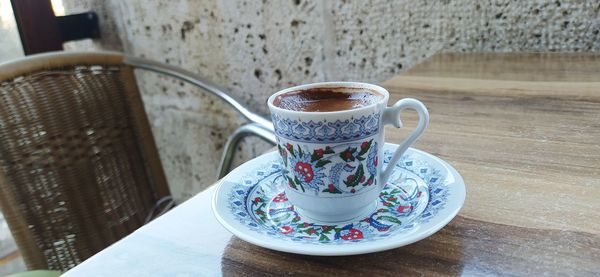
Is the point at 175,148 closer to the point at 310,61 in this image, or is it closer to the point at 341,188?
the point at 310,61

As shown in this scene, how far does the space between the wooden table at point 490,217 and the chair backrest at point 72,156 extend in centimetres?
57

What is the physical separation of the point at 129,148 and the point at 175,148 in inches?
26.2

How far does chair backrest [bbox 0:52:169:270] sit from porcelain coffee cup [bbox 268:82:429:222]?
0.67 m

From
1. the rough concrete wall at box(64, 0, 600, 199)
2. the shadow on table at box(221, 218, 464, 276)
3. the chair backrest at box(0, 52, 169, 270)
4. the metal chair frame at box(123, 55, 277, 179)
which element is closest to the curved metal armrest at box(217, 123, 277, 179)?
the metal chair frame at box(123, 55, 277, 179)

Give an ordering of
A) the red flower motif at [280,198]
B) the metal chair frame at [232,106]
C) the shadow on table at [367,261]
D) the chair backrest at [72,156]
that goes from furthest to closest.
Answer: the metal chair frame at [232,106] → the chair backrest at [72,156] → the red flower motif at [280,198] → the shadow on table at [367,261]

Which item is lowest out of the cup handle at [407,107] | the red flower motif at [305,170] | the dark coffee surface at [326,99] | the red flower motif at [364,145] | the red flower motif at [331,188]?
the red flower motif at [331,188]

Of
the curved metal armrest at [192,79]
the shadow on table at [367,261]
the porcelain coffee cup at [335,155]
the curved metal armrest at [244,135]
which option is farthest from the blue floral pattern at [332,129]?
the curved metal armrest at [192,79]

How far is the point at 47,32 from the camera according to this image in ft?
5.39

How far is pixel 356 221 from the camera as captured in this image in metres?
0.45

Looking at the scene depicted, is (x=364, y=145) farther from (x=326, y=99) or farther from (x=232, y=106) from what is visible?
(x=232, y=106)

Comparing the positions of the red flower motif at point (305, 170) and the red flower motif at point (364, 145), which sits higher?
the red flower motif at point (364, 145)

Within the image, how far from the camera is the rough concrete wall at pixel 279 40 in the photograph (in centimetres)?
94

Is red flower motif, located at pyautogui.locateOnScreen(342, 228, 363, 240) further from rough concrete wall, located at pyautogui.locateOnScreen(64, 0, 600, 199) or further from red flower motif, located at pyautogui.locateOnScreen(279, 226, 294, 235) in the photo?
rough concrete wall, located at pyautogui.locateOnScreen(64, 0, 600, 199)

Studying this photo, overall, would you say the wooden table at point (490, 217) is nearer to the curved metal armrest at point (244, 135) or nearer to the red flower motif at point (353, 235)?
the red flower motif at point (353, 235)
